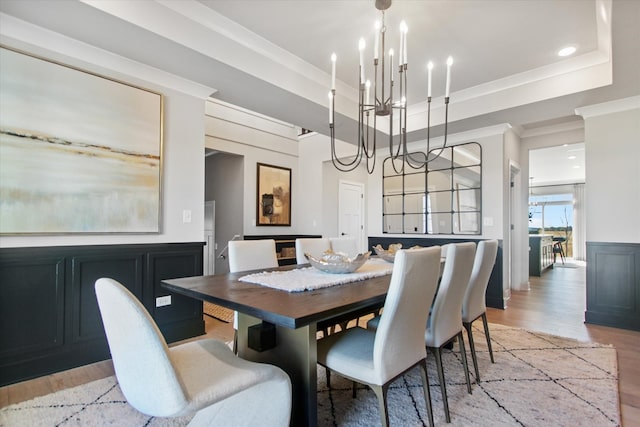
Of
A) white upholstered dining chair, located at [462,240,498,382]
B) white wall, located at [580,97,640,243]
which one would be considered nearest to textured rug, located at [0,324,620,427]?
white upholstered dining chair, located at [462,240,498,382]

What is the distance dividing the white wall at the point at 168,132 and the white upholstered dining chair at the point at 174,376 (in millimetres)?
1672

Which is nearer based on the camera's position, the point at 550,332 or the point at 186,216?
the point at 186,216

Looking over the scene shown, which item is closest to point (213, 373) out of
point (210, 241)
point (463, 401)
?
point (463, 401)

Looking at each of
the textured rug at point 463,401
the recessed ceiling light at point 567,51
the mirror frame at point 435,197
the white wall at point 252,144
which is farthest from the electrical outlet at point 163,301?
the recessed ceiling light at point 567,51

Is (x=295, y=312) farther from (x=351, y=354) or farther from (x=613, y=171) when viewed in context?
(x=613, y=171)

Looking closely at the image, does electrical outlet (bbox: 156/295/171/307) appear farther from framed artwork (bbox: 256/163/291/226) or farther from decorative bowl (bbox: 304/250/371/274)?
framed artwork (bbox: 256/163/291/226)

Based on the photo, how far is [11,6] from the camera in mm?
1933

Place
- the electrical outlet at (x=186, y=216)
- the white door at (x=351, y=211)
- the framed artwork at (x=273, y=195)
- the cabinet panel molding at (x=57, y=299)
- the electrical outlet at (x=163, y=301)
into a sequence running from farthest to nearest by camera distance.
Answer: the white door at (x=351, y=211) < the framed artwork at (x=273, y=195) < the electrical outlet at (x=186, y=216) < the electrical outlet at (x=163, y=301) < the cabinet panel molding at (x=57, y=299)

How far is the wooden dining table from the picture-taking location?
3.88ft

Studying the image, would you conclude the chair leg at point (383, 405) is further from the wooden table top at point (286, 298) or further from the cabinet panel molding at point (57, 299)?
the cabinet panel molding at point (57, 299)

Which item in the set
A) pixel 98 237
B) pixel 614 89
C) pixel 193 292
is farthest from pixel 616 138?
pixel 98 237

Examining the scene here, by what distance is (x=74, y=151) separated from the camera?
236cm

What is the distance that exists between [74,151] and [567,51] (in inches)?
168

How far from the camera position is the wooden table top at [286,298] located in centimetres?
114
